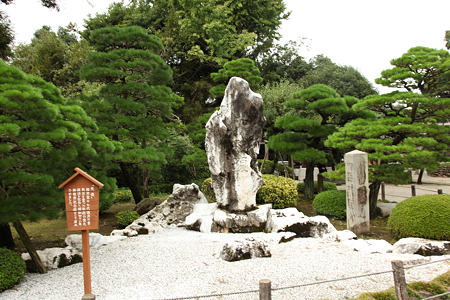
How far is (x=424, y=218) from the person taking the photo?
5230 mm

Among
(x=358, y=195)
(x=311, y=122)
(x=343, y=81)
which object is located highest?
(x=343, y=81)

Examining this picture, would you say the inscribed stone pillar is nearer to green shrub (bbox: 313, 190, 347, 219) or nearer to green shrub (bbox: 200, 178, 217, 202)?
green shrub (bbox: 313, 190, 347, 219)

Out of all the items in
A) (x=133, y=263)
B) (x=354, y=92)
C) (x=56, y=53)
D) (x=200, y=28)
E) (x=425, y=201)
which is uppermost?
(x=200, y=28)

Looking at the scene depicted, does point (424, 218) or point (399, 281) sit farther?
point (424, 218)

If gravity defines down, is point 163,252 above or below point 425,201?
below

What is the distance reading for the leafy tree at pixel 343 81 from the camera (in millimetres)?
19141

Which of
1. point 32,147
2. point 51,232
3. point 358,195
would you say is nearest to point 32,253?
point 32,147

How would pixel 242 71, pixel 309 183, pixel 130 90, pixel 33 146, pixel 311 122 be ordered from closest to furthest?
pixel 33 146
pixel 130 90
pixel 311 122
pixel 242 71
pixel 309 183

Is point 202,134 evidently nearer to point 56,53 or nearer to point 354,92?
point 56,53

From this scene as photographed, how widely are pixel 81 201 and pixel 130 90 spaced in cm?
502

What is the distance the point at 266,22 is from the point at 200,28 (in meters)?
3.79

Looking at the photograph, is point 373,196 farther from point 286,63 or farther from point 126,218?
point 286,63

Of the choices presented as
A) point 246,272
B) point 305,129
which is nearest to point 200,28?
point 305,129

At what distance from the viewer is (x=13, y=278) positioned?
3969 mm
